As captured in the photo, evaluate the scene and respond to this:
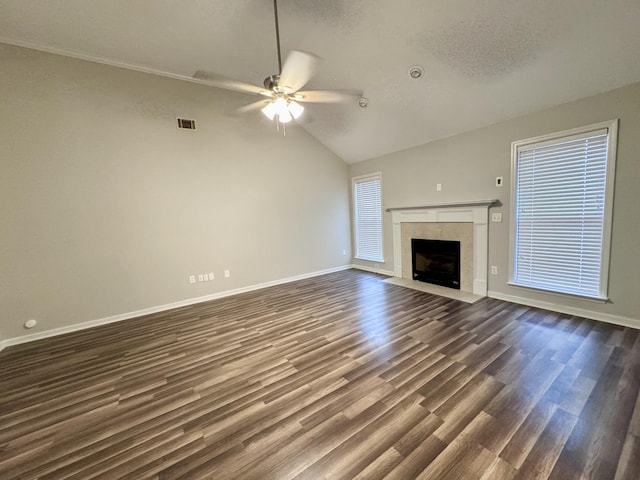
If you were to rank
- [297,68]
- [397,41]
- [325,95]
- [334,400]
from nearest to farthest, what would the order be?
[334,400] → [297,68] → [325,95] → [397,41]

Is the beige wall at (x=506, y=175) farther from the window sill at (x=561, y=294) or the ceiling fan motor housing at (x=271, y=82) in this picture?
the ceiling fan motor housing at (x=271, y=82)

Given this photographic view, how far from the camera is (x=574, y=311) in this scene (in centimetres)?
304

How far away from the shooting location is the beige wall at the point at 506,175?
2.60 m

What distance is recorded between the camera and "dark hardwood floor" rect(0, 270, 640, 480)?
1400 millimetres

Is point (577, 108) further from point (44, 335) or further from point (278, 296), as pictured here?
point (44, 335)

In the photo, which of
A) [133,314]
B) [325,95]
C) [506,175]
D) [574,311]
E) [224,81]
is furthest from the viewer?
[133,314]

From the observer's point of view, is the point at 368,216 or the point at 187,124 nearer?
the point at 187,124

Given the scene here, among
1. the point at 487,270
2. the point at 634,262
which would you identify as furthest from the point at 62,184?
the point at 634,262

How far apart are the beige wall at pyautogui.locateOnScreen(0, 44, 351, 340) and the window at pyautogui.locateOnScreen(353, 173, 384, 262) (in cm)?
168

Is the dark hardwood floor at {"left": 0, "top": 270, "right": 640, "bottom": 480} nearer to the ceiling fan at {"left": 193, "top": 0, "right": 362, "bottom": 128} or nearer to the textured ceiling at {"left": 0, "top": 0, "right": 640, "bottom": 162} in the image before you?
the ceiling fan at {"left": 193, "top": 0, "right": 362, "bottom": 128}

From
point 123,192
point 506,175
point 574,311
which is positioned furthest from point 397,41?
point 123,192

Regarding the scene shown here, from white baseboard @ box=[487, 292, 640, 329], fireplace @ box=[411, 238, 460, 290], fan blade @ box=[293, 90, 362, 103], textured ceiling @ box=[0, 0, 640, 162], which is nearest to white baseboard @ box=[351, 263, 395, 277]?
fireplace @ box=[411, 238, 460, 290]

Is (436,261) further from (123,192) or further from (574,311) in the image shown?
(123,192)

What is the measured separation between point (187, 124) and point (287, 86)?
2.57m
